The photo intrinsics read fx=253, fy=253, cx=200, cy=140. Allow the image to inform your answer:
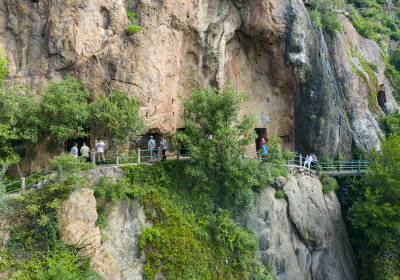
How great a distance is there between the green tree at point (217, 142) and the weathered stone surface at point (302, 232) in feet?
9.72

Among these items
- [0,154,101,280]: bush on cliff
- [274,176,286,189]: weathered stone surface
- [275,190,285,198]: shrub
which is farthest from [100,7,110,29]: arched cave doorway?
[275,190,285,198]: shrub

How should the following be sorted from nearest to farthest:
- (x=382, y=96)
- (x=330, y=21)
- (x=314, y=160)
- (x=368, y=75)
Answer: (x=314, y=160) → (x=330, y=21) → (x=368, y=75) → (x=382, y=96)

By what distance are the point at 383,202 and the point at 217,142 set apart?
444 inches

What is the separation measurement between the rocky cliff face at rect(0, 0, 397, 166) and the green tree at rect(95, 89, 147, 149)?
1.16 meters

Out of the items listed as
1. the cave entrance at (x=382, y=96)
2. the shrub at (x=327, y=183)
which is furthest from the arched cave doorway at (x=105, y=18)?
the cave entrance at (x=382, y=96)

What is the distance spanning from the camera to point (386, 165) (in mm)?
15844

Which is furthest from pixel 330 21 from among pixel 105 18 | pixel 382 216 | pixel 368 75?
pixel 105 18

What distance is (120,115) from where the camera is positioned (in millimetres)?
13062

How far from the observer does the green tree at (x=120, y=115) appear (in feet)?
42.9

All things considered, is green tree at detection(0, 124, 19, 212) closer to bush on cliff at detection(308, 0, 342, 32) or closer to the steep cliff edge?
the steep cliff edge

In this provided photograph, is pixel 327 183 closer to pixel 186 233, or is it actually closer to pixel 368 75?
pixel 186 233

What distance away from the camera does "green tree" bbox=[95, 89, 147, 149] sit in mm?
13066

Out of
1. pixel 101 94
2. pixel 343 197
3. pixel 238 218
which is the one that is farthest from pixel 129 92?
pixel 343 197

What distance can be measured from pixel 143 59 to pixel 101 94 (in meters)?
3.19
